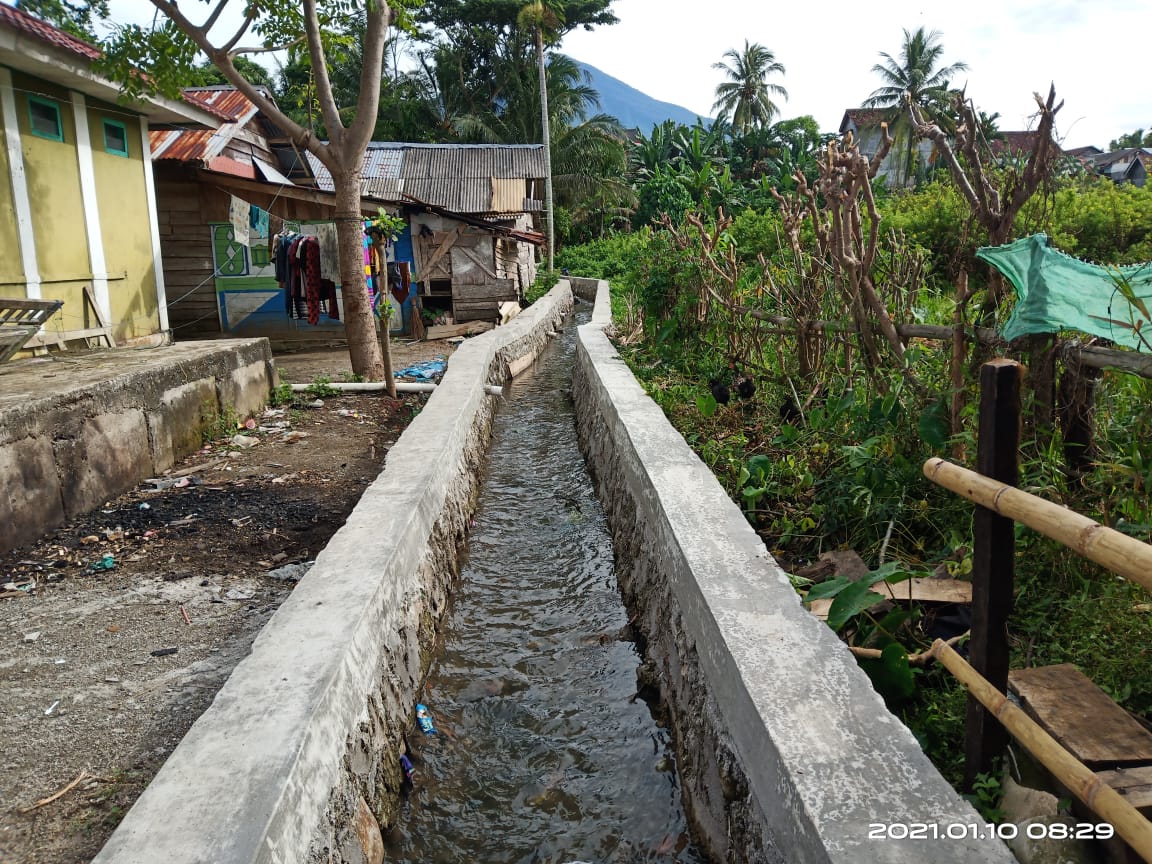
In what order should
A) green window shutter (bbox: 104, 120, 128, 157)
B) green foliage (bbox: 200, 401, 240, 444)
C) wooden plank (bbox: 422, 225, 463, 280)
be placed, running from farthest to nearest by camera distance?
wooden plank (bbox: 422, 225, 463, 280) < green window shutter (bbox: 104, 120, 128, 157) < green foliage (bbox: 200, 401, 240, 444)

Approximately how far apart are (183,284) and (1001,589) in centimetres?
1391

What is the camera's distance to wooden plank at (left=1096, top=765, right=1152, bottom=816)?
1.80m

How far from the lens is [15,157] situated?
769 centimetres

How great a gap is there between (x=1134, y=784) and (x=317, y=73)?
29.9 ft

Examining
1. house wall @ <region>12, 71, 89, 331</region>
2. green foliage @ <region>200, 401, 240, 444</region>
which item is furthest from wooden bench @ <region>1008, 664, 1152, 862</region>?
house wall @ <region>12, 71, 89, 331</region>

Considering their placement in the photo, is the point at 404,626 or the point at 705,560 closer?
the point at 705,560

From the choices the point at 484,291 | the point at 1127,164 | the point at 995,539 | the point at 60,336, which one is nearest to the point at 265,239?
the point at 484,291

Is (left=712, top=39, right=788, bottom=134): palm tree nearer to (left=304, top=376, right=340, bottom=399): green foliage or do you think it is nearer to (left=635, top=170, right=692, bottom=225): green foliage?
(left=635, top=170, right=692, bottom=225): green foliage

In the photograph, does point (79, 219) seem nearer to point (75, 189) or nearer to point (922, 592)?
point (75, 189)

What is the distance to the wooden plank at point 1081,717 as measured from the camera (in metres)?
1.96

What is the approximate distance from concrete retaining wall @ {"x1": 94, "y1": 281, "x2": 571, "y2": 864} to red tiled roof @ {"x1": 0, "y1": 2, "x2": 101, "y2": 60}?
563cm

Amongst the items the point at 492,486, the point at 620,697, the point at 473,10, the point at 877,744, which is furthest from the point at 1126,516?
the point at 473,10

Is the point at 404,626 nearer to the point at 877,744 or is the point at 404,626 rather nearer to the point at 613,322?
the point at 877,744

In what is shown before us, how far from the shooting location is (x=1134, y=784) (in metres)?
1.87
